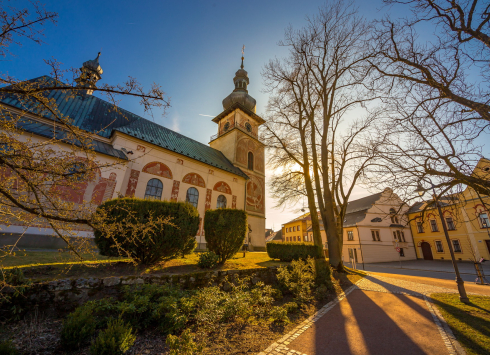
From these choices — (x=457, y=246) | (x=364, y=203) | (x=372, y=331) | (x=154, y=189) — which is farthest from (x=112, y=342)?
(x=457, y=246)

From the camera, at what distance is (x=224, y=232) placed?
26.2 feet

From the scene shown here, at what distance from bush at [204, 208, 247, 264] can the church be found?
4.33 meters

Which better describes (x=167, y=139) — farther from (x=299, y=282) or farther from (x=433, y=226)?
(x=433, y=226)

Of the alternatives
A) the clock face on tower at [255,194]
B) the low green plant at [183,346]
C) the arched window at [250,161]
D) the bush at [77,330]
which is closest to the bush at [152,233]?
the bush at [77,330]

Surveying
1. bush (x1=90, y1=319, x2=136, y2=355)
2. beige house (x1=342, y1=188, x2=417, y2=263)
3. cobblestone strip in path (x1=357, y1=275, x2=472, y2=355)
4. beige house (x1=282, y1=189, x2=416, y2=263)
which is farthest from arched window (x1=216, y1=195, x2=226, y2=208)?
beige house (x1=342, y1=188, x2=417, y2=263)

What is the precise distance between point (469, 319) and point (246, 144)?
23722 mm

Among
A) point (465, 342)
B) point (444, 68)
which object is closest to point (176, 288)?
point (465, 342)

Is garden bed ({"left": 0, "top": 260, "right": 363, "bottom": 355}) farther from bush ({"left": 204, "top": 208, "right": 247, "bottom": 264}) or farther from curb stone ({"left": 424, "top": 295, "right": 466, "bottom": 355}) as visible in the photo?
bush ({"left": 204, "top": 208, "right": 247, "bottom": 264})

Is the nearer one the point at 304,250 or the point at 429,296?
the point at 429,296

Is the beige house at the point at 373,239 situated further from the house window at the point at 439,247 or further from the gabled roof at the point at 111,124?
the gabled roof at the point at 111,124

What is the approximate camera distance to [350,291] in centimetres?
794

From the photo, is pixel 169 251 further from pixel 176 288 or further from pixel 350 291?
pixel 350 291

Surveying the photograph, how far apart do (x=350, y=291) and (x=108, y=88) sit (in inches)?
392

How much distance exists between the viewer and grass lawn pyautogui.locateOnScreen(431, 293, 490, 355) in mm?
3693
